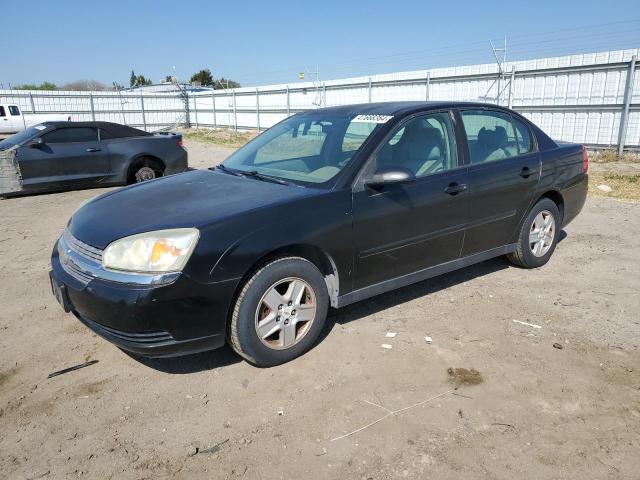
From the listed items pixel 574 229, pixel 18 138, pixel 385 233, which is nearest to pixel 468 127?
pixel 385 233

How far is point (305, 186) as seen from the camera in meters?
3.58

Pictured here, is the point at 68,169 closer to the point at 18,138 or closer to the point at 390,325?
the point at 18,138

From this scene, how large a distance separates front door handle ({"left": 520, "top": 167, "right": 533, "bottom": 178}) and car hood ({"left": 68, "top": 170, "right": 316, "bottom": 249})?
233 cm

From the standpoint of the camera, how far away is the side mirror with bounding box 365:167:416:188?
3.48m

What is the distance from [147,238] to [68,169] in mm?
7599

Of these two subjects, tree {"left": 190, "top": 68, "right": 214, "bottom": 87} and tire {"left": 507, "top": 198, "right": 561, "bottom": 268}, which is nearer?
tire {"left": 507, "top": 198, "right": 561, "bottom": 268}

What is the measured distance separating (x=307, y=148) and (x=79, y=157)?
272 inches

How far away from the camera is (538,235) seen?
511 cm

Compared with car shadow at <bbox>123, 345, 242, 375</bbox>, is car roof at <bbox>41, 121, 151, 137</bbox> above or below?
above

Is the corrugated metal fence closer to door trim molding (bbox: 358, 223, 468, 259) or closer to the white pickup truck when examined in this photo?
the white pickup truck

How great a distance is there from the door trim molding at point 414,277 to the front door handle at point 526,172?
674mm

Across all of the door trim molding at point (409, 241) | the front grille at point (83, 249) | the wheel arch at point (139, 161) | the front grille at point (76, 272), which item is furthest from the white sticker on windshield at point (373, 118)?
the wheel arch at point (139, 161)

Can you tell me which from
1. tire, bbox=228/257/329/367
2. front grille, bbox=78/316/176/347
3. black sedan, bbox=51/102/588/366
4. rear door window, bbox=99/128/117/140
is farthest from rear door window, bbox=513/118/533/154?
rear door window, bbox=99/128/117/140

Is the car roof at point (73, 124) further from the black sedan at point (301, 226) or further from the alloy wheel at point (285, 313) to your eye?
the alloy wheel at point (285, 313)
